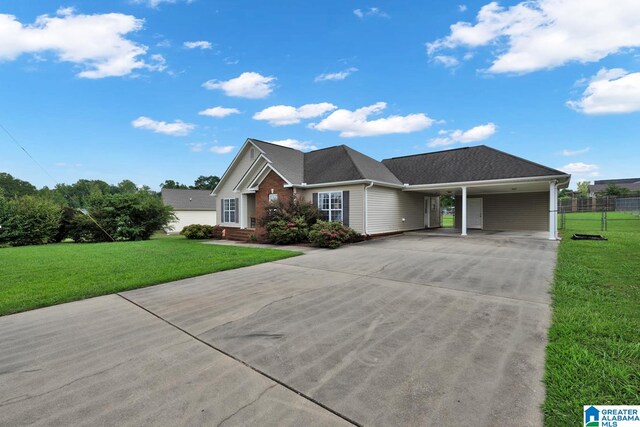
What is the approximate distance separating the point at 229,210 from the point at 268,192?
5464 mm

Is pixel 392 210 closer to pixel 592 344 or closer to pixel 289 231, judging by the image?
pixel 289 231

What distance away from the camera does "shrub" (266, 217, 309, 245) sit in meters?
14.3

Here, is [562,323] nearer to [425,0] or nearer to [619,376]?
[619,376]

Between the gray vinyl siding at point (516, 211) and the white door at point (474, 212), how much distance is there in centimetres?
25

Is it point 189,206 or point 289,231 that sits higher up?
point 189,206

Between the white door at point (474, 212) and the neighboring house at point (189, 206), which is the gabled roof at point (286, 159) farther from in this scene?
the neighboring house at point (189, 206)

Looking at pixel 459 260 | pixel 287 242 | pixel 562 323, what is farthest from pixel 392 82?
pixel 562 323

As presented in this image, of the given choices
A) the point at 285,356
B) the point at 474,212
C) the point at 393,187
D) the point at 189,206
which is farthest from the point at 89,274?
the point at 189,206

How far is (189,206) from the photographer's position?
3656cm

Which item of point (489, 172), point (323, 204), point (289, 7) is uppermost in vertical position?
point (289, 7)

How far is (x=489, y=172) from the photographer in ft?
49.9

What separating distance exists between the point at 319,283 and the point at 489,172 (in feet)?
42.9

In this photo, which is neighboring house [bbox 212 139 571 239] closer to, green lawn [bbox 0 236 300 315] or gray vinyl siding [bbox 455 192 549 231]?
gray vinyl siding [bbox 455 192 549 231]

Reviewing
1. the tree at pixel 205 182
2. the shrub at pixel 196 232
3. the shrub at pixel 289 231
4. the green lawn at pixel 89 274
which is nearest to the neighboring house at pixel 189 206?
A: the shrub at pixel 196 232
